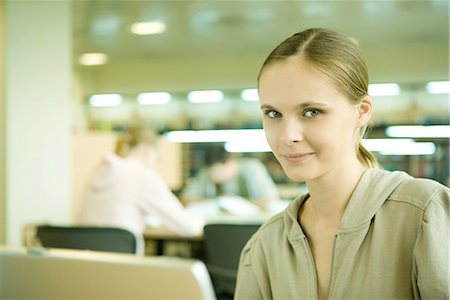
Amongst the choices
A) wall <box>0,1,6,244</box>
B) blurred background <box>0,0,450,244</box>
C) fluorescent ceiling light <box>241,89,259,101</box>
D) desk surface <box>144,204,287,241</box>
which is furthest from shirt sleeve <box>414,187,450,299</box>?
fluorescent ceiling light <box>241,89,259,101</box>

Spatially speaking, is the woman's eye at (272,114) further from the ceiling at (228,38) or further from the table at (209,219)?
the ceiling at (228,38)

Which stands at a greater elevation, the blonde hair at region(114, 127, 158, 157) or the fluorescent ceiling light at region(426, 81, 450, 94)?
the fluorescent ceiling light at region(426, 81, 450, 94)

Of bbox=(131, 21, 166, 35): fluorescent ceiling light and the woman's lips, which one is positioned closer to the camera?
the woman's lips

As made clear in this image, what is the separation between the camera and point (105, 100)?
9.84 metres

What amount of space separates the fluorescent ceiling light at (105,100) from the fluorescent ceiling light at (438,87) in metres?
4.88

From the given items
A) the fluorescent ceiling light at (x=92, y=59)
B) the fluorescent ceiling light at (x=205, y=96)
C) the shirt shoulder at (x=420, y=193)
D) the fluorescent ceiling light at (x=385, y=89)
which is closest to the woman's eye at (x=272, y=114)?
the shirt shoulder at (x=420, y=193)

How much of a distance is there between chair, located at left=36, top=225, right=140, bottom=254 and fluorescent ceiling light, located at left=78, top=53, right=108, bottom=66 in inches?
237

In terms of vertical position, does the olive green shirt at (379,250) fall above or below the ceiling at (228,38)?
below

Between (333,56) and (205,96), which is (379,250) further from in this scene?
(205,96)

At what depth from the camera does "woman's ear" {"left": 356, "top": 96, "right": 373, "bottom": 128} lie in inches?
45.0

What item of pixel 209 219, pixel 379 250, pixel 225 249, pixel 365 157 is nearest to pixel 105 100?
pixel 209 219

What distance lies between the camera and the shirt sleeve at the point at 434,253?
0.98 m

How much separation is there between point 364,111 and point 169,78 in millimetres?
8211

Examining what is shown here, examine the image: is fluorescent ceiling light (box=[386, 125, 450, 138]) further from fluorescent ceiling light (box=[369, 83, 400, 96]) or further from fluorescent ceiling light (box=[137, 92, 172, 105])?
fluorescent ceiling light (box=[137, 92, 172, 105])
